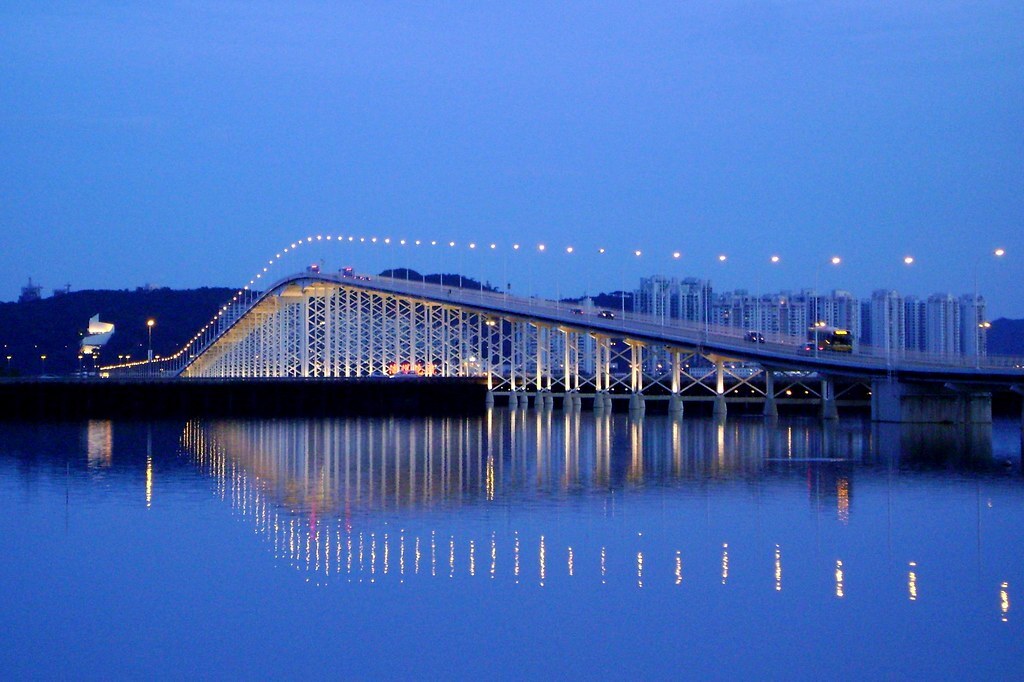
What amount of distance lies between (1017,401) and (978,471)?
4276 centimetres

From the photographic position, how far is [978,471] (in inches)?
985

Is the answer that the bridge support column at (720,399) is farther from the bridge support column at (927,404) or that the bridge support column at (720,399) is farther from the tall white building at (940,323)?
the tall white building at (940,323)

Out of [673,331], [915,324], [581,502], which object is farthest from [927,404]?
[915,324]

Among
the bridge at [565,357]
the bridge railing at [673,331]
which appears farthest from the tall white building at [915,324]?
the bridge railing at [673,331]

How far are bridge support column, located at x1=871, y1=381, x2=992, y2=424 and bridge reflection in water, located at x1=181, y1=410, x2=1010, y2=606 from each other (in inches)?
154

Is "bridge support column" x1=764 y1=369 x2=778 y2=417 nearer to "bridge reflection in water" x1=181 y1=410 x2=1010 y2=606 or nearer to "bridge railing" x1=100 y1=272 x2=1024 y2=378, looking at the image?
"bridge railing" x1=100 y1=272 x2=1024 y2=378

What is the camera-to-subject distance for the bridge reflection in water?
14172 millimetres

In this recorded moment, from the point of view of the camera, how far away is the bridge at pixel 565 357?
140ft

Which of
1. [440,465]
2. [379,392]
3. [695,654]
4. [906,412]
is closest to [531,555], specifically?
[695,654]

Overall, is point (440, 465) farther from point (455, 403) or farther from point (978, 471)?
point (455, 403)

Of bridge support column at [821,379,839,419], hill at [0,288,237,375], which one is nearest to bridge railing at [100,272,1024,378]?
bridge support column at [821,379,839,419]

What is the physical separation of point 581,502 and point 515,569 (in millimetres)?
5898

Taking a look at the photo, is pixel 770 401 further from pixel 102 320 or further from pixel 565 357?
pixel 102 320

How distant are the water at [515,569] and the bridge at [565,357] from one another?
50.4 ft
